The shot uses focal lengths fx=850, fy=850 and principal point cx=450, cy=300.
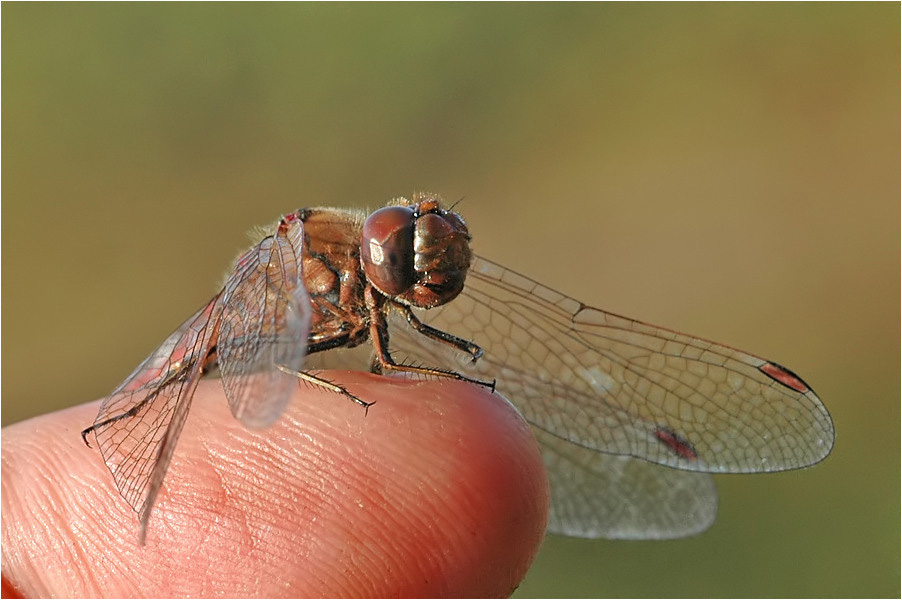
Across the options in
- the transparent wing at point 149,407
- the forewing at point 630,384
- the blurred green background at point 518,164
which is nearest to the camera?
the transparent wing at point 149,407

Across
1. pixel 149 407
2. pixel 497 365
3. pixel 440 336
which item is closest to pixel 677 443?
pixel 497 365

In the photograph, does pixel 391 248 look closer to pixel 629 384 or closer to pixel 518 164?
pixel 629 384

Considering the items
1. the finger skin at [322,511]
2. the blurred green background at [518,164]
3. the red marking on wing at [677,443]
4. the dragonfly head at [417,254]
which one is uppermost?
the blurred green background at [518,164]

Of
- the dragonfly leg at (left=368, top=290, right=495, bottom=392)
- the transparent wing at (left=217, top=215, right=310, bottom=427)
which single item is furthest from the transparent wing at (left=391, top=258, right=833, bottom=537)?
the transparent wing at (left=217, top=215, right=310, bottom=427)

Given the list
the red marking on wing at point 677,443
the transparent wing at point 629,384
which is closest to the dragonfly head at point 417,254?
the transparent wing at point 629,384

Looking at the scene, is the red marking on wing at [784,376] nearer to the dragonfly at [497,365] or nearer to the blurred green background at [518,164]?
the dragonfly at [497,365]

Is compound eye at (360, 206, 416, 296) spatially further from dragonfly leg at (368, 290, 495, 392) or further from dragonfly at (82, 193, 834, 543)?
dragonfly leg at (368, 290, 495, 392)

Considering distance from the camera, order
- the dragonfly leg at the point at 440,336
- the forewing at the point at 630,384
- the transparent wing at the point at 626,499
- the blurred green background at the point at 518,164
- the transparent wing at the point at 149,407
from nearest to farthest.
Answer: the transparent wing at the point at 149,407 → the dragonfly leg at the point at 440,336 → the forewing at the point at 630,384 → the transparent wing at the point at 626,499 → the blurred green background at the point at 518,164
